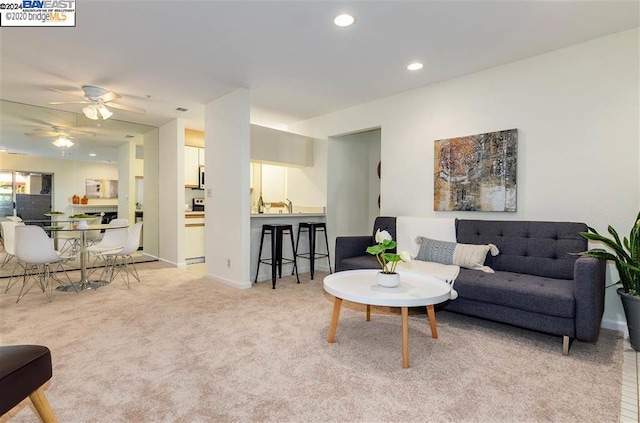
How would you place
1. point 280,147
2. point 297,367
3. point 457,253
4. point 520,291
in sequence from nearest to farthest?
point 297,367 < point 520,291 < point 457,253 < point 280,147

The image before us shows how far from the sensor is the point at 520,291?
2.35 meters

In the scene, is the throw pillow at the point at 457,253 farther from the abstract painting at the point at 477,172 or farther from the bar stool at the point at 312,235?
the bar stool at the point at 312,235

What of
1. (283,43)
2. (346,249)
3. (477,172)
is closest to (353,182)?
(346,249)

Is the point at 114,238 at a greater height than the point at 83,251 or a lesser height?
greater

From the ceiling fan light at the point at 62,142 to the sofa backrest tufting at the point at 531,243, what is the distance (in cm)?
581

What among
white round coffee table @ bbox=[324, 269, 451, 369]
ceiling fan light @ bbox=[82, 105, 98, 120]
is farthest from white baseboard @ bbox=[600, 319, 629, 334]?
ceiling fan light @ bbox=[82, 105, 98, 120]

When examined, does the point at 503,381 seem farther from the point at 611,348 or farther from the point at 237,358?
the point at 237,358

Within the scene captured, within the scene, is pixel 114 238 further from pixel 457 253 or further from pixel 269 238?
pixel 457 253

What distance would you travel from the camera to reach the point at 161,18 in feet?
8.17

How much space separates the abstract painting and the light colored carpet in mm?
1226

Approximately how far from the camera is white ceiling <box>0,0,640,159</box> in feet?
7.78

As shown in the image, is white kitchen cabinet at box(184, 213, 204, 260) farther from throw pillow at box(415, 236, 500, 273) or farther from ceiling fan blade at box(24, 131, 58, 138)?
throw pillow at box(415, 236, 500, 273)

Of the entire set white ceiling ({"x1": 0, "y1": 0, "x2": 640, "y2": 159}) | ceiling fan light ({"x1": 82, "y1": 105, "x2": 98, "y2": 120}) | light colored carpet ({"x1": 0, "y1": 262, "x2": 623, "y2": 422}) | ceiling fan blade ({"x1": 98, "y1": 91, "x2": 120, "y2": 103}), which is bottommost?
light colored carpet ({"x1": 0, "y1": 262, "x2": 623, "y2": 422})

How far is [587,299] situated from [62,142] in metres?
6.61
